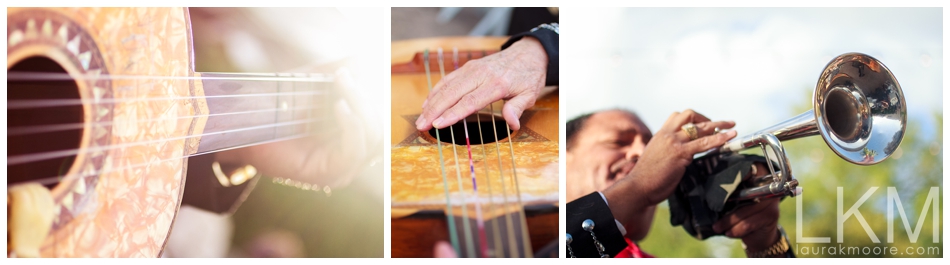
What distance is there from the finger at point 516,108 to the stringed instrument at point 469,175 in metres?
0.03

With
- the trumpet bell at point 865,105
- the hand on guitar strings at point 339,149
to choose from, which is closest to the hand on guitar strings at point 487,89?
the hand on guitar strings at point 339,149

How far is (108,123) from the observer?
1.74 meters

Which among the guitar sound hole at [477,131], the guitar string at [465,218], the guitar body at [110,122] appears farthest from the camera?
the guitar sound hole at [477,131]

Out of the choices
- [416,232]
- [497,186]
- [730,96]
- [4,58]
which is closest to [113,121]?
[4,58]

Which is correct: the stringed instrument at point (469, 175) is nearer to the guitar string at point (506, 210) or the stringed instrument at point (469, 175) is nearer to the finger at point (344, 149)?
the guitar string at point (506, 210)

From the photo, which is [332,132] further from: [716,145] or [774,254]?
[774,254]

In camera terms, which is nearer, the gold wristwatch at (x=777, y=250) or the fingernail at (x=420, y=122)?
the fingernail at (x=420, y=122)

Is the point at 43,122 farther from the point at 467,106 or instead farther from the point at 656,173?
the point at 656,173

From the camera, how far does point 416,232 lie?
190 centimetres

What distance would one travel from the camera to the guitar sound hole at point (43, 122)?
1.71 metres

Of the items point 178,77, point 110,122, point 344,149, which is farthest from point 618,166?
point 110,122

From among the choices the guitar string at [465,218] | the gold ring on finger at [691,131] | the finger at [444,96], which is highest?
the finger at [444,96]

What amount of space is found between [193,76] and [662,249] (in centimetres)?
178

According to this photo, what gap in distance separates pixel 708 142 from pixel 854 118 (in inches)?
19.5
